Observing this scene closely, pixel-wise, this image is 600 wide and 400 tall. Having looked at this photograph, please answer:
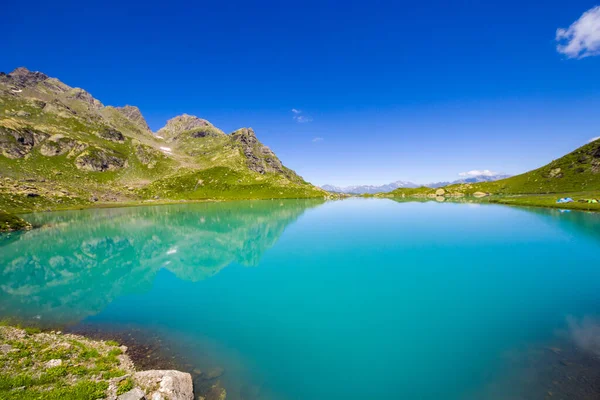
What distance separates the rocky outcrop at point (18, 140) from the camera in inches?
6373

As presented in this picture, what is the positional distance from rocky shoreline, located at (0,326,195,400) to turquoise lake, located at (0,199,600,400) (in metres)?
2.72

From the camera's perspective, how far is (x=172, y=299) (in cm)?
2312

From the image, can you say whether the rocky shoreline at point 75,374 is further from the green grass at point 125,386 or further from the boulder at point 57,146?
the boulder at point 57,146

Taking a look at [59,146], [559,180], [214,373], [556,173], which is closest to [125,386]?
[214,373]

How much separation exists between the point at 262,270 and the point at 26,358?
2013cm

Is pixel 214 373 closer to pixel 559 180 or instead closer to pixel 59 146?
pixel 559 180

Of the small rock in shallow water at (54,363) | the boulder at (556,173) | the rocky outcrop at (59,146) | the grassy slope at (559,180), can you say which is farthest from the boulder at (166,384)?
the rocky outcrop at (59,146)

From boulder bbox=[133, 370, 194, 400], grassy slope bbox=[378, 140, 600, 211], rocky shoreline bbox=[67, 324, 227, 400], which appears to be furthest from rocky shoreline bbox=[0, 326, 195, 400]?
grassy slope bbox=[378, 140, 600, 211]

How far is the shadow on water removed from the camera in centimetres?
2257

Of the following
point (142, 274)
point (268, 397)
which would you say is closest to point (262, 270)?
point (142, 274)

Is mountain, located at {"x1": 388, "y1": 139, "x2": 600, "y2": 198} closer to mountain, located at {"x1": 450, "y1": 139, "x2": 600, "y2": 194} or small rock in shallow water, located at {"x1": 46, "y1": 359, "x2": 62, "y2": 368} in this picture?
mountain, located at {"x1": 450, "y1": 139, "x2": 600, "y2": 194}

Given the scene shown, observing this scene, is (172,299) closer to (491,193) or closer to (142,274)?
(142,274)

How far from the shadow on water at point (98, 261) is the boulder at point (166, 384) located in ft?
42.8

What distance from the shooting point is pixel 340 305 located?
65.5 feet
